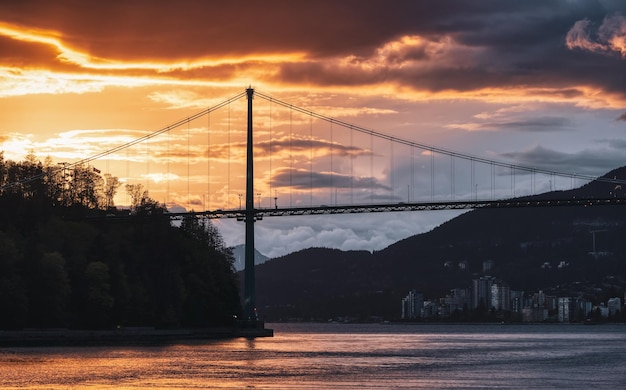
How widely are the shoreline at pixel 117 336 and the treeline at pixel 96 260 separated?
4.98 feet

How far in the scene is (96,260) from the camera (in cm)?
9800

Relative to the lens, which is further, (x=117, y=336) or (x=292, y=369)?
(x=117, y=336)

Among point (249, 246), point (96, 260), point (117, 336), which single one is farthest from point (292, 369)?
point (249, 246)

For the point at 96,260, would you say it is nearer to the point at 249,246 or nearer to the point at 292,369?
the point at 249,246

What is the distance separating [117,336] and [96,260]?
719cm

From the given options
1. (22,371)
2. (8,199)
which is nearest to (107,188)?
(8,199)

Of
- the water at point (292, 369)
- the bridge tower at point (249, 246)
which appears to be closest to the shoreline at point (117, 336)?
the bridge tower at point (249, 246)

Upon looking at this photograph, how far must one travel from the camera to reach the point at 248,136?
110688 mm

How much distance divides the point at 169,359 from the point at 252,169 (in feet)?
122

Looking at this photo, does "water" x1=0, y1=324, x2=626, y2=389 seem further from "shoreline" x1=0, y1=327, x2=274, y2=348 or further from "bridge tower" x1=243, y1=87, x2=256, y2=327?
"bridge tower" x1=243, y1=87, x2=256, y2=327

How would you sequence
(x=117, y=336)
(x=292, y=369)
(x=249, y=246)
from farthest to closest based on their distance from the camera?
(x=249, y=246)
(x=117, y=336)
(x=292, y=369)

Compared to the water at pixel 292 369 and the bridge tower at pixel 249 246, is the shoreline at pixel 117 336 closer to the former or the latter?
the bridge tower at pixel 249 246

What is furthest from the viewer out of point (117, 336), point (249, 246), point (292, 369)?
point (249, 246)

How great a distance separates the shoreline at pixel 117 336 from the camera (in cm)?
8531
